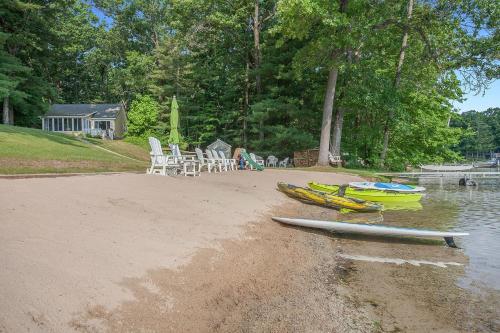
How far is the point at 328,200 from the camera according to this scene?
38.7 ft

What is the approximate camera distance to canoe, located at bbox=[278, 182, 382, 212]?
1128 centimetres

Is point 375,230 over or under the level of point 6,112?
under

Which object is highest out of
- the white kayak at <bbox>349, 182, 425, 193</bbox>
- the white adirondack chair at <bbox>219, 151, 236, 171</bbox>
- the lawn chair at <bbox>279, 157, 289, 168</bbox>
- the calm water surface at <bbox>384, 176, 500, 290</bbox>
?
the white adirondack chair at <bbox>219, 151, 236, 171</bbox>

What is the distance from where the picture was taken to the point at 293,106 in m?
28.7

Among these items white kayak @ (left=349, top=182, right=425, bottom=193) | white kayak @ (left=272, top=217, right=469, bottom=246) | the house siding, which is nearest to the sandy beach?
white kayak @ (left=272, top=217, right=469, bottom=246)

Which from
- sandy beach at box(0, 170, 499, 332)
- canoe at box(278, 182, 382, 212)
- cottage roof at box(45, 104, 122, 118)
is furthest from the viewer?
cottage roof at box(45, 104, 122, 118)

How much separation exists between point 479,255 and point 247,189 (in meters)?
6.44

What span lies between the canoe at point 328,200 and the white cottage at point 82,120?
3454 centimetres

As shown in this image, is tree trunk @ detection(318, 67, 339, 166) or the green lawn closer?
the green lawn

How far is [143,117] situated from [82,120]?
9157mm

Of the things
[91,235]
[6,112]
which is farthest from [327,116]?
[6,112]

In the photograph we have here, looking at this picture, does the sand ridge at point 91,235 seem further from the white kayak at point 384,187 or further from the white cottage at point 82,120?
the white cottage at point 82,120

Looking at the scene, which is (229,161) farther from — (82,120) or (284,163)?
(82,120)

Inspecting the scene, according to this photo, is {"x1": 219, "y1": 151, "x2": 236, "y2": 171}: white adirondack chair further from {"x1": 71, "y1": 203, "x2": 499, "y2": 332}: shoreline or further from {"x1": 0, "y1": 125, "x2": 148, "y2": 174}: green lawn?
{"x1": 71, "y1": 203, "x2": 499, "y2": 332}: shoreline
